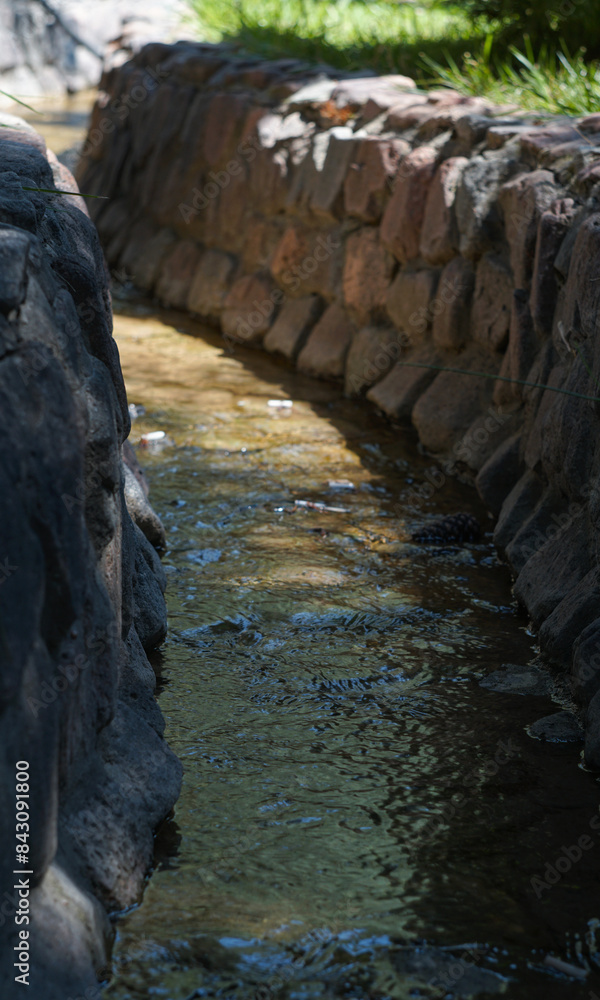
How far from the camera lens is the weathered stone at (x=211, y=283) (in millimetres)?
6047

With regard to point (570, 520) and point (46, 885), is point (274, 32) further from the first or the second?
point (46, 885)

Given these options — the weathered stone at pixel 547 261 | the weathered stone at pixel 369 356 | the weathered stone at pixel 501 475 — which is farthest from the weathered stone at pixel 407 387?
the weathered stone at pixel 547 261

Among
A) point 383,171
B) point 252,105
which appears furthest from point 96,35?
point 383,171

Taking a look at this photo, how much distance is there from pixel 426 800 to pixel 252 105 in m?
4.72

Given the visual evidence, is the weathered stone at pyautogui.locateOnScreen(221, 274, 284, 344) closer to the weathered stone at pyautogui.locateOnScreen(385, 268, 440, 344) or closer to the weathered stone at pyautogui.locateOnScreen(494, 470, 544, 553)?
the weathered stone at pyautogui.locateOnScreen(385, 268, 440, 344)

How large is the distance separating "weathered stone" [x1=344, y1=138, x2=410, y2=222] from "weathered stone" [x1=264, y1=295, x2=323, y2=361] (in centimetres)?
55

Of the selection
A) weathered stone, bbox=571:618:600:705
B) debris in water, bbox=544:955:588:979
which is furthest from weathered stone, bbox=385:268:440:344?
debris in water, bbox=544:955:588:979

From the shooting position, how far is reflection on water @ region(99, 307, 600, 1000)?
168cm

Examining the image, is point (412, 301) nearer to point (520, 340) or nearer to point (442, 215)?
point (442, 215)

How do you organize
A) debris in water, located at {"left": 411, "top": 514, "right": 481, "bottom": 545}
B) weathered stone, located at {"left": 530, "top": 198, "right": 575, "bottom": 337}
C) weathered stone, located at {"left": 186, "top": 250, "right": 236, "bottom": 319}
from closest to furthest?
weathered stone, located at {"left": 530, "top": 198, "right": 575, "bottom": 337}, debris in water, located at {"left": 411, "top": 514, "right": 481, "bottom": 545}, weathered stone, located at {"left": 186, "top": 250, "right": 236, "bottom": 319}

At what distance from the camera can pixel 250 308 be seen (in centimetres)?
578

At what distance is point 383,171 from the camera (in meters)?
4.72

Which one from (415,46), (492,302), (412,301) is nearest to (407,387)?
(412,301)

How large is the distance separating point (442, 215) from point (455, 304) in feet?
1.26
